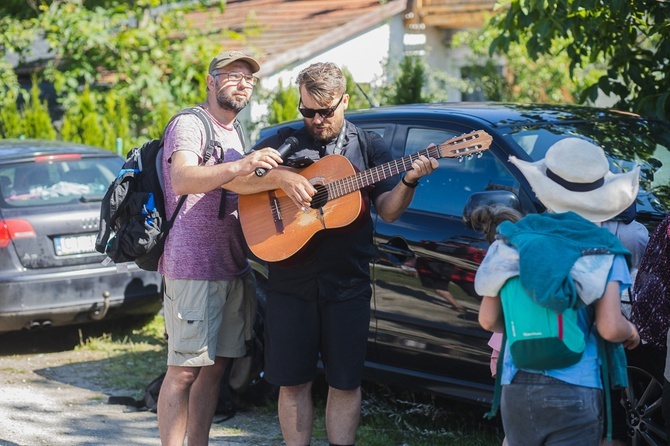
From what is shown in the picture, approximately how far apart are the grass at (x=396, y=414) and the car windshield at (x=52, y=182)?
4.39 feet

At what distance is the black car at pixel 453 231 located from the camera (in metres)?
4.91

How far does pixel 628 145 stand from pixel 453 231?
104cm

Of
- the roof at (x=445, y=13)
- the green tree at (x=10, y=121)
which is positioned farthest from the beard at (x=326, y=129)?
the roof at (x=445, y=13)

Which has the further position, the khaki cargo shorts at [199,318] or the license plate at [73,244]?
the license plate at [73,244]

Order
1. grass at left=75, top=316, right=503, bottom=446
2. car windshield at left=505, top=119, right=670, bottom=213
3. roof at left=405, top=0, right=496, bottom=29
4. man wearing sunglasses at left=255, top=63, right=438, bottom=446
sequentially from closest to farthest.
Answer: man wearing sunglasses at left=255, top=63, right=438, bottom=446, car windshield at left=505, top=119, right=670, bottom=213, grass at left=75, top=316, right=503, bottom=446, roof at left=405, top=0, right=496, bottom=29

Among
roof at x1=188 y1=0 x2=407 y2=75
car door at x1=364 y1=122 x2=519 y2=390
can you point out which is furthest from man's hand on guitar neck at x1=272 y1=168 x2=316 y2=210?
roof at x1=188 y1=0 x2=407 y2=75

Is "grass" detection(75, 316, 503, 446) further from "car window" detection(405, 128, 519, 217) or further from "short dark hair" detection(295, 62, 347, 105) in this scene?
"short dark hair" detection(295, 62, 347, 105)

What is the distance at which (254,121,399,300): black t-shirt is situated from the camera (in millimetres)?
4277

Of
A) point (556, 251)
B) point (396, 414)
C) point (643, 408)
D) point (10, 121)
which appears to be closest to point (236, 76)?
point (556, 251)

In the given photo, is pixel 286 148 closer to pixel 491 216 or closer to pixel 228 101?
pixel 228 101

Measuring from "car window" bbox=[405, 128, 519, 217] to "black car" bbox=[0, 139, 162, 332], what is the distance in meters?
2.84

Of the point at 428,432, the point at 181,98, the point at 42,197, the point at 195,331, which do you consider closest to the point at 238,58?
the point at 195,331

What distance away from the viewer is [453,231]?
5.03 metres

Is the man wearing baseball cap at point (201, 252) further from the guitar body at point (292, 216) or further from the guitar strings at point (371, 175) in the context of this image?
the guitar strings at point (371, 175)
